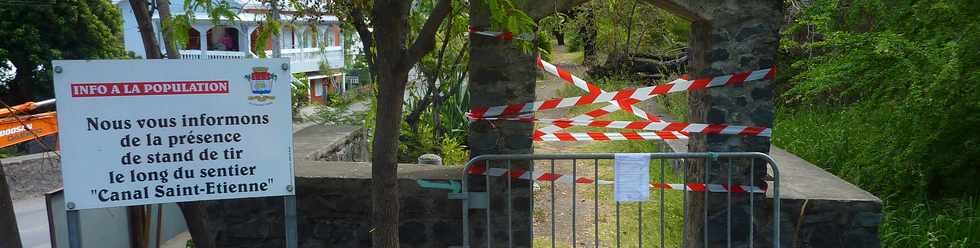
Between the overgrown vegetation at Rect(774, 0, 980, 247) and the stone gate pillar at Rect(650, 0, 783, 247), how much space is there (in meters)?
1.50

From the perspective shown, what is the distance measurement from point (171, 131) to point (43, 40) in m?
15.1

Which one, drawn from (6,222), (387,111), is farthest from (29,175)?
(387,111)

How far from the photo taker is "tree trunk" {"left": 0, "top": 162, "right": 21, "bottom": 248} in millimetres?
3648

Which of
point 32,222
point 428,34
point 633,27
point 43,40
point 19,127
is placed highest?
point 633,27

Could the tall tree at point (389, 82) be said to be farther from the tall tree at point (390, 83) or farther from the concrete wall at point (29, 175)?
the concrete wall at point (29, 175)

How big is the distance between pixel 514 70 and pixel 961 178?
4354 mm

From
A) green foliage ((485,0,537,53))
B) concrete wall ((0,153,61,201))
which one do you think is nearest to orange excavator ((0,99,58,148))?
concrete wall ((0,153,61,201))

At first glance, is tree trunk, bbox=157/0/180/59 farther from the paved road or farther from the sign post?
the paved road

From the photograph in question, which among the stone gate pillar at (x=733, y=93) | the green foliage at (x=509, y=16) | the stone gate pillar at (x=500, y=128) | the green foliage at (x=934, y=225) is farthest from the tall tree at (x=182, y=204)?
the green foliage at (x=934, y=225)

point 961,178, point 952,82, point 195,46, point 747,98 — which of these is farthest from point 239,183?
point 195,46

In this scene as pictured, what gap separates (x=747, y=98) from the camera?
5340 millimetres

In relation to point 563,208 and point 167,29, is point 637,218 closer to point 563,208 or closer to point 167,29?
point 563,208

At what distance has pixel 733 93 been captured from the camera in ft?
17.5

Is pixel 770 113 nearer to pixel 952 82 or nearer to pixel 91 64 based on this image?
pixel 952 82
